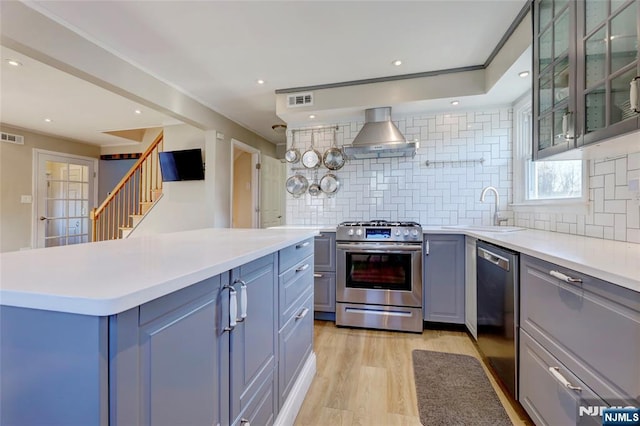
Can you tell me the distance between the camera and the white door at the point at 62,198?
5.16 m

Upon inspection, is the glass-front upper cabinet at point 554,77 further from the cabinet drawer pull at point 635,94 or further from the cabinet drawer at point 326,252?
the cabinet drawer at point 326,252

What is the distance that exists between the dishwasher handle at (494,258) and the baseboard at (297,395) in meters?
1.38

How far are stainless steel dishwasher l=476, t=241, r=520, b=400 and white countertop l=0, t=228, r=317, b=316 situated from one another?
4.72ft

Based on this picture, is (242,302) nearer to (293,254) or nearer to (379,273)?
(293,254)

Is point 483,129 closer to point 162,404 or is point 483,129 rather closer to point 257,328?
point 257,328

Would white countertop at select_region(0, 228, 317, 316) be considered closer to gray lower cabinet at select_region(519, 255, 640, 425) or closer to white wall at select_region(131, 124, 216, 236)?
gray lower cabinet at select_region(519, 255, 640, 425)

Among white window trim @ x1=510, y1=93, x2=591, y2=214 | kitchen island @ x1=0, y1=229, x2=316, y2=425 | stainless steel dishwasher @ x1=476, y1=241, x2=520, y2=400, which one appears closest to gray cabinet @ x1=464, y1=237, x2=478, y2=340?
stainless steel dishwasher @ x1=476, y1=241, x2=520, y2=400

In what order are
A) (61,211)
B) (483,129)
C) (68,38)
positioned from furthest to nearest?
(61,211)
(483,129)
(68,38)

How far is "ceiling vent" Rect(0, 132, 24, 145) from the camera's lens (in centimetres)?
467

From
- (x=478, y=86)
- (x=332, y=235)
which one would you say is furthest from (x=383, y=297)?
(x=478, y=86)

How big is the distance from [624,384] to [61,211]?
25.0ft

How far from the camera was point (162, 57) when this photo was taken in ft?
8.50

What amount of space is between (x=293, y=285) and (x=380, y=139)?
2.00m
